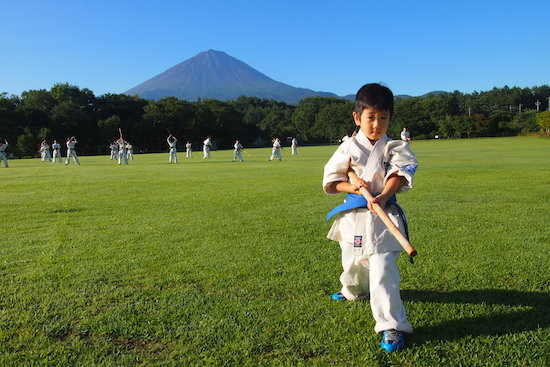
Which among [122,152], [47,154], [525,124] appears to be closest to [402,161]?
[122,152]

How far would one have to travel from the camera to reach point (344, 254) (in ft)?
12.1

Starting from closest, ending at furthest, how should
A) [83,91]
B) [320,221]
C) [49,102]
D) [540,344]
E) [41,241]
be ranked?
[540,344] → [41,241] → [320,221] → [49,102] → [83,91]

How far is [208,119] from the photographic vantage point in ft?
287

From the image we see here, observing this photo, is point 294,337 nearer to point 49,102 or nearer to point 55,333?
point 55,333

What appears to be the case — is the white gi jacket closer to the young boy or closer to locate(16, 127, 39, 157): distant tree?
the young boy

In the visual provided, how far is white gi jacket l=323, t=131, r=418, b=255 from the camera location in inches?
130

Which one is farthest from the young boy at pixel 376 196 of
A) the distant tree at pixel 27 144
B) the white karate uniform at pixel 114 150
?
the distant tree at pixel 27 144

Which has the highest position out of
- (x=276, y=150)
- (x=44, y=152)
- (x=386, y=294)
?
(x=276, y=150)

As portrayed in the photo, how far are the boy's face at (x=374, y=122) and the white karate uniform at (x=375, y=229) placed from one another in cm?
7

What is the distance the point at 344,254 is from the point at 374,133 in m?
1.12

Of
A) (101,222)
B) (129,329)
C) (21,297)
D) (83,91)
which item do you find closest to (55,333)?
(129,329)

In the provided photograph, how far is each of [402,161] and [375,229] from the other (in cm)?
59

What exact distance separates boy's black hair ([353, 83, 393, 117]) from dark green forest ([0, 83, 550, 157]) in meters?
71.2

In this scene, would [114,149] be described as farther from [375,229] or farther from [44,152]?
[375,229]
